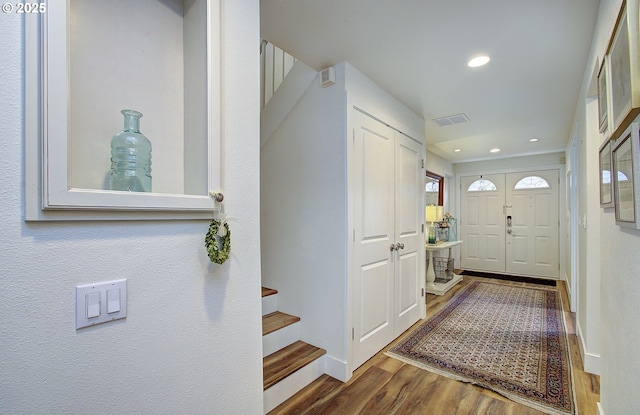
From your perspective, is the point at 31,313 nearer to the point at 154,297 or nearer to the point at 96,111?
the point at 154,297

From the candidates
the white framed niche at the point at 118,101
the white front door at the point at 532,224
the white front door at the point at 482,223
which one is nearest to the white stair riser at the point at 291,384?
the white framed niche at the point at 118,101

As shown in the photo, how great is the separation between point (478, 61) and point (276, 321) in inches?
98.7

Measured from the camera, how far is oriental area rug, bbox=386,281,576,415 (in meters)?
1.96

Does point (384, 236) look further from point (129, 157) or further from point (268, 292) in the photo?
point (129, 157)

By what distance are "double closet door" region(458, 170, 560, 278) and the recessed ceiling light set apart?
14.0ft

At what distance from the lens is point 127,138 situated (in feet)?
3.03

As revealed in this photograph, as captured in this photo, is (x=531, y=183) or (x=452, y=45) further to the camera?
(x=531, y=183)

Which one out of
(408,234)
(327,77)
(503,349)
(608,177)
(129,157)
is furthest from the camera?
(408,234)

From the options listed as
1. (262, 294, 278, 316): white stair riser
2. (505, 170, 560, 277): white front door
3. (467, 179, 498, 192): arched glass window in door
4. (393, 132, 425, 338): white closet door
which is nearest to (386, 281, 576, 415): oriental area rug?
(393, 132, 425, 338): white closet door

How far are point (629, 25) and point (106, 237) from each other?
1702 millimetres

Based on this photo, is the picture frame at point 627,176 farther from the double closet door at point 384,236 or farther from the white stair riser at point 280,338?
the white stair riser at point 280,338

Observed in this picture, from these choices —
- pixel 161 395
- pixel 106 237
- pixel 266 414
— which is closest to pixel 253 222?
pixel 106 237

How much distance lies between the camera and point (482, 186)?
588 centimetres

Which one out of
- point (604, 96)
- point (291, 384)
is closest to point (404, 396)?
point (291, 384)
